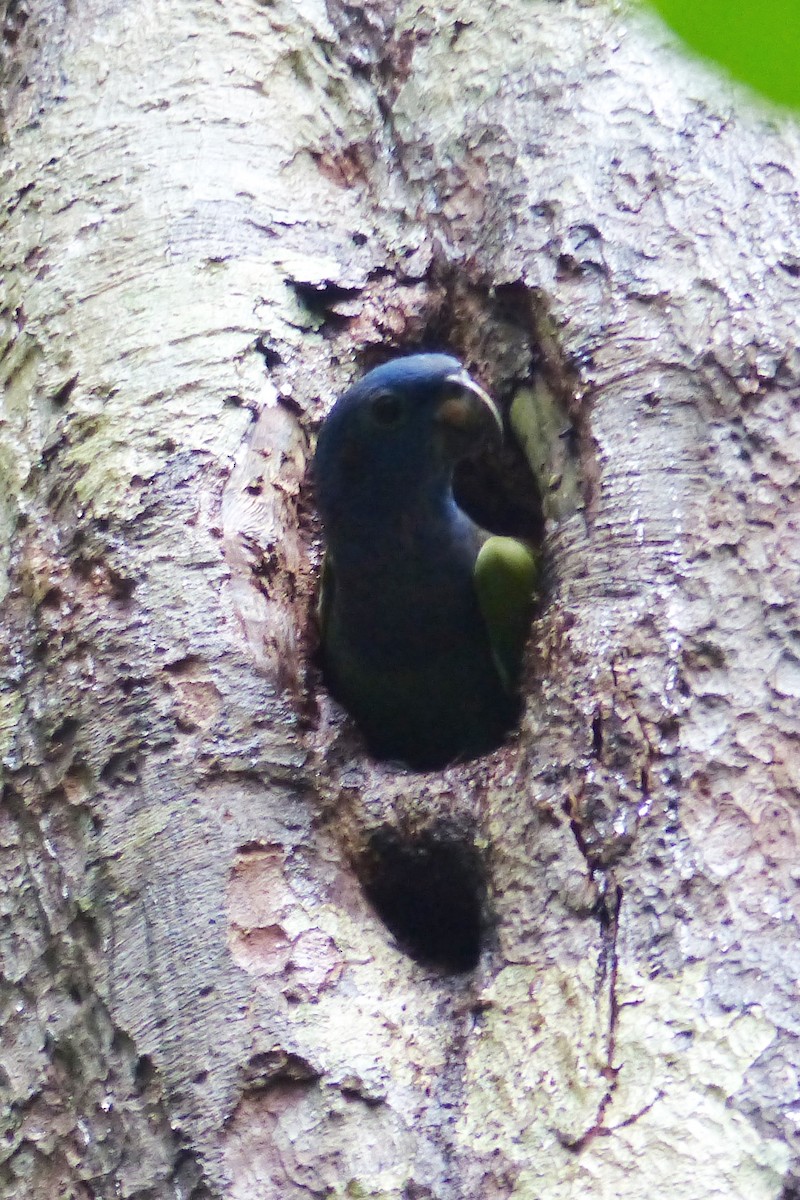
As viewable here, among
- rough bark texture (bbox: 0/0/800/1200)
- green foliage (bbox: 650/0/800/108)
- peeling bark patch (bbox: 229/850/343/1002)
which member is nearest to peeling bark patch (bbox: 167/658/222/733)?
rough bark texture (bbox: 0/0/800/1200)

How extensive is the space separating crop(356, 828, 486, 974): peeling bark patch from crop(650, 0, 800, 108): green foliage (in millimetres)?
1712

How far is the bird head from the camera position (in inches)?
92.0

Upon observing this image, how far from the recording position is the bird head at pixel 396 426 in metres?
2.34

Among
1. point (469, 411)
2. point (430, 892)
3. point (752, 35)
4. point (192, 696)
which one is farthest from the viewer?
point (469, 411)

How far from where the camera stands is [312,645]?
2.49 m

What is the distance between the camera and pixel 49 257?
2.66 meters

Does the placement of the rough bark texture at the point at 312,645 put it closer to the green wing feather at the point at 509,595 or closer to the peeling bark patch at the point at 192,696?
the peeling bark patch at the point at 192,696

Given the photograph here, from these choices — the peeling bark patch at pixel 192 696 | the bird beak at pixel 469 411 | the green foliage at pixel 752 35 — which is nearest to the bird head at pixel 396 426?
the bird beak at pixel 469 411

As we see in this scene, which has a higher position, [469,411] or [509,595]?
[469,411]

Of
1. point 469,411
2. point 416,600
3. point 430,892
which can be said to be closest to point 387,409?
point 469,411

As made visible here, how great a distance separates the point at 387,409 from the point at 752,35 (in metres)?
2.01

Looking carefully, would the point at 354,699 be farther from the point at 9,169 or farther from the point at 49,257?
the point at 9,169

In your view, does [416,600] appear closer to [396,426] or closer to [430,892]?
[396,426]

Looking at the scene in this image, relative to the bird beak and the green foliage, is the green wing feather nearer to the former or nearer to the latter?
the bird beak
